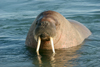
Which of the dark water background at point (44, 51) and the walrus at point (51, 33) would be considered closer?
the dark water background at point (44, 51)

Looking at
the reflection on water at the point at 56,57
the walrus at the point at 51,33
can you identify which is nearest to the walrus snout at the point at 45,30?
the walrus at the point at 51,33

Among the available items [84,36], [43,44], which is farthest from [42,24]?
[84,36]

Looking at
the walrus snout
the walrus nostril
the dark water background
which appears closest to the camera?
the dark water background

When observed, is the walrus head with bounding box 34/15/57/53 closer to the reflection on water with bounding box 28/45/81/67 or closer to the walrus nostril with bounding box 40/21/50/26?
the walrus nostril with bounding box 40/21/50/26

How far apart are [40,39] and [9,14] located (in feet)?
26.9

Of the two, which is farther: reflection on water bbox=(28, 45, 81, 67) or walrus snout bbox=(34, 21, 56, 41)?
walrus snout bbox=(34, 21, 56, 41)

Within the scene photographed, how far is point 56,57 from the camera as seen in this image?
650 centimetres

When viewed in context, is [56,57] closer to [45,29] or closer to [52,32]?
[52,32]

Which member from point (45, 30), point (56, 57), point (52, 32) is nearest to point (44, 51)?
point (56, 57)

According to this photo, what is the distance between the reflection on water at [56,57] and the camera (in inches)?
232

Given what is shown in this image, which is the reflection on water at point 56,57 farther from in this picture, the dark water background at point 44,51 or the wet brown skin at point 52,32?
the wet brown skin at point 52,32

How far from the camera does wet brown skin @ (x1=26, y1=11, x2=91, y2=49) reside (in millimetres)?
6338

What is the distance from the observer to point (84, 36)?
8.84 metres

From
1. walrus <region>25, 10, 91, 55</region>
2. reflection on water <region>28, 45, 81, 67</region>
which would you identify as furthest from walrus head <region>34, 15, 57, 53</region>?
reflection on water <region>28, 45, 81, 67</region>
